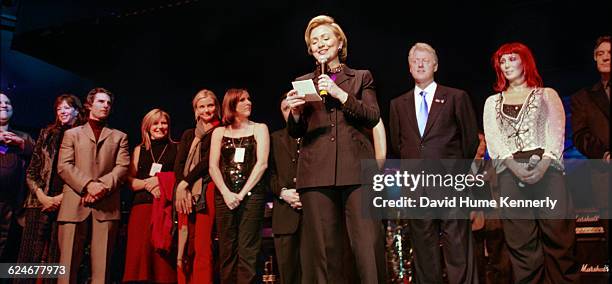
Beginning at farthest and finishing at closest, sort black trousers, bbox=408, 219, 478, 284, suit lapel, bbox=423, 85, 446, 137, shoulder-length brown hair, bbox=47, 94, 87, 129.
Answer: shoulder-length brown hair, bbox=47, 94, 87, 129 → suit lapel, bbox=423, 85, 446, 137 → black trousers, bbox=408, 219, 478, 284

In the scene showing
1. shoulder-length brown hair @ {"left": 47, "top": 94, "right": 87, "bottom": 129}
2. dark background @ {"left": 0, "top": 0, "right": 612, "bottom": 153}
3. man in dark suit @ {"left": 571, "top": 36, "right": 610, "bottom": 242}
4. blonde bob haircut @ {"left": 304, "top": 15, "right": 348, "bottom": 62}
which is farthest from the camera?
dark background @ {"left": 0, "top": 0, "right": 612, "bottom": 153}

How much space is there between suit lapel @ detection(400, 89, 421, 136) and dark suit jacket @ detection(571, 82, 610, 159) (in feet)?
3.61

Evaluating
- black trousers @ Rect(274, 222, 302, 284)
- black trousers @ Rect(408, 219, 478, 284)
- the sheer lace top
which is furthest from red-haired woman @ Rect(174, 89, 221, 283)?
the sheer lace top

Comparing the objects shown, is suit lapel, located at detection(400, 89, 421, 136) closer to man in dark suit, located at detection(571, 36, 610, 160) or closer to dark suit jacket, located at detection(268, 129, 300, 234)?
dark suit jacket, located at detection(268, 129, 300, 234)

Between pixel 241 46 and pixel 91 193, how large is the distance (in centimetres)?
280

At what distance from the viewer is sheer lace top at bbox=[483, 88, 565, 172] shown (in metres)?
3.52

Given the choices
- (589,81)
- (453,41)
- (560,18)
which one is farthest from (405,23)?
(589,81)

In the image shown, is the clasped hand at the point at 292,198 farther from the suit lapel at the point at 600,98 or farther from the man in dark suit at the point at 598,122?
the suit lapel at the point at 600,98

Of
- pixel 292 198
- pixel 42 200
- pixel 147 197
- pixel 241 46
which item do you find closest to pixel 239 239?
pixel 292 198

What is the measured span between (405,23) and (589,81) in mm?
1828

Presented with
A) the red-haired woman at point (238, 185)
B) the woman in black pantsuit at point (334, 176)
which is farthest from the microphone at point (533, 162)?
the red-haired woman at point (238, 185)

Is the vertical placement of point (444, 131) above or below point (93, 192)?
above

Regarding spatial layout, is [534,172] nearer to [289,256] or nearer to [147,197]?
[289,256]

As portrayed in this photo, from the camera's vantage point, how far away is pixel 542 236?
3.47m
